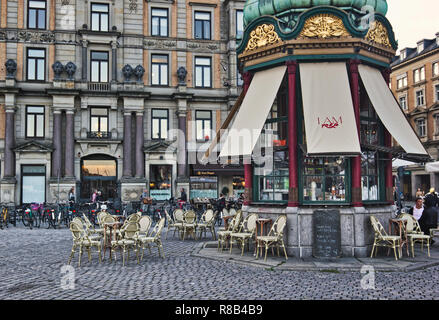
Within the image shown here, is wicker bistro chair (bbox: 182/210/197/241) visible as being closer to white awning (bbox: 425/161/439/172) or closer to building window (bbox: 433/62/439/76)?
white awning (bbox: 425/161/439/172)

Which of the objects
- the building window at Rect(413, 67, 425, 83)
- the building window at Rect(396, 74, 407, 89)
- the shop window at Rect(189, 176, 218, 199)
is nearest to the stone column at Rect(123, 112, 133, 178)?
the shop window at Rect(189, 176, 218, 199)

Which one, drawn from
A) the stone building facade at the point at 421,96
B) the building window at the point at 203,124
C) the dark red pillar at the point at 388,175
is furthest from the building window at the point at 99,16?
the stone building facade at the point at 421,96

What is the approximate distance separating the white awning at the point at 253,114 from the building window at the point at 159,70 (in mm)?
22777

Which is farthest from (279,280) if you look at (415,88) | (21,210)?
(415,88)

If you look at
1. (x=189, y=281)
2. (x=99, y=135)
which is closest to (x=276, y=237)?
(x=189, y=281)

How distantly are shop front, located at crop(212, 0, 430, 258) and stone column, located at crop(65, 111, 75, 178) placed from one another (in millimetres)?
22147

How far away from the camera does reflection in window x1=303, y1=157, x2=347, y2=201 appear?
39.2 feet

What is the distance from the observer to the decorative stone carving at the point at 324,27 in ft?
39.1

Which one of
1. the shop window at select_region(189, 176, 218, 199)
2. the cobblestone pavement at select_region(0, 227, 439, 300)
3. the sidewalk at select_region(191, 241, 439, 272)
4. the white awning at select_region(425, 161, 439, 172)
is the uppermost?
the white awning at select_region(425, 161, 439, 172)

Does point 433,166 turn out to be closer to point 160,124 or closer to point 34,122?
A: point 160,124

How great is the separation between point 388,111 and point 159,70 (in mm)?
25115

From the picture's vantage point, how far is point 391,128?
1205cm

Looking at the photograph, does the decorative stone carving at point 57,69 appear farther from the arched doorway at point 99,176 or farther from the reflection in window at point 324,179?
the reflection in window at point 324,179

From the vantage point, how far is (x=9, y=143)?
31.8m
